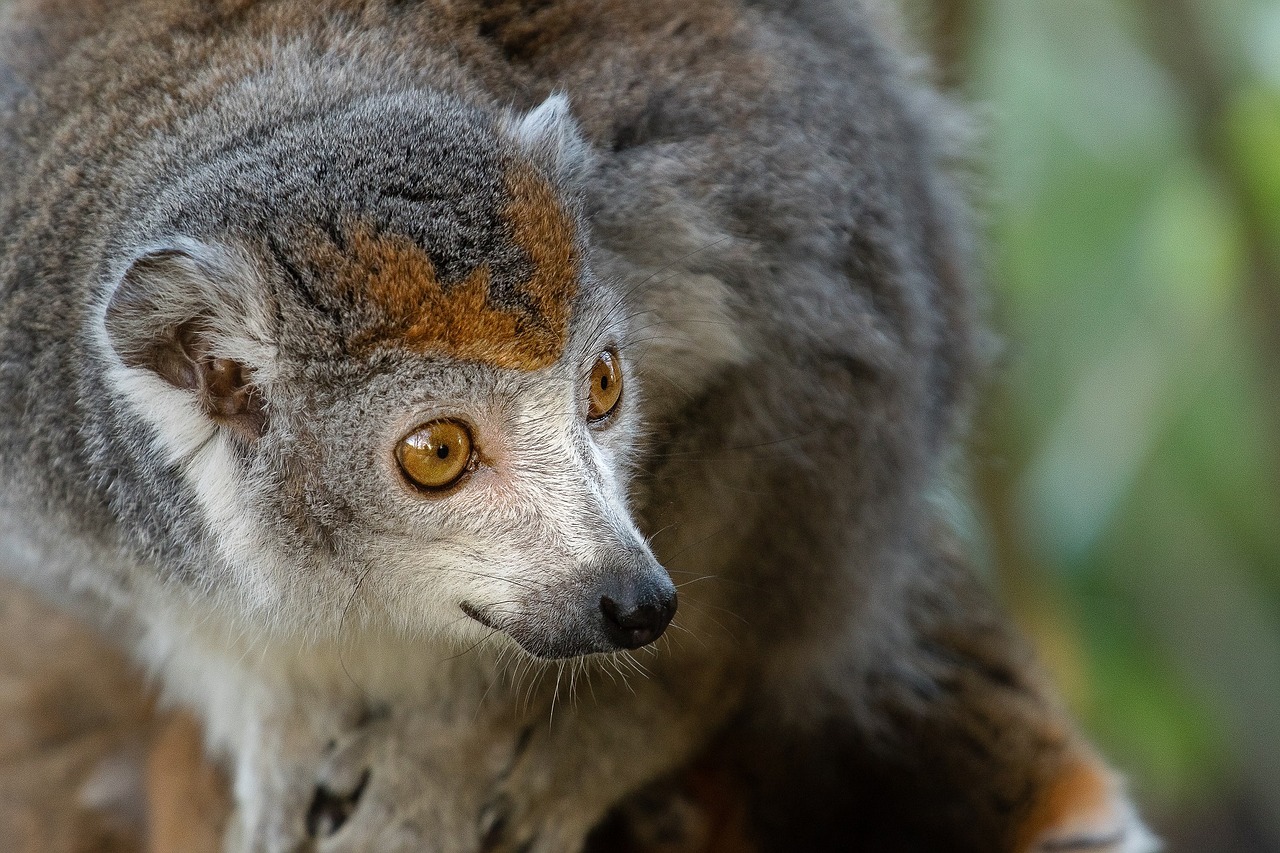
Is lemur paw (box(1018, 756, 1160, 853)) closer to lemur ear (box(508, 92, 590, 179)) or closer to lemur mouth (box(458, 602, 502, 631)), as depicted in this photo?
lemur mouth (box(458, 602, 502, 631))

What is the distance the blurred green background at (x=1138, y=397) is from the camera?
5.19 metres

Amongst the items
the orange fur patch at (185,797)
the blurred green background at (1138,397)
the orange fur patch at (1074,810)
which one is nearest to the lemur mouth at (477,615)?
the orange fur patch at (185,797)

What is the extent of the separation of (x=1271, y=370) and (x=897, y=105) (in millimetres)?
2270

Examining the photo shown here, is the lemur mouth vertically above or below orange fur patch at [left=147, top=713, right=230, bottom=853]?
above

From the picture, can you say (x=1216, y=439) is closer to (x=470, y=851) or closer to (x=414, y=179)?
(x=470, y=851)

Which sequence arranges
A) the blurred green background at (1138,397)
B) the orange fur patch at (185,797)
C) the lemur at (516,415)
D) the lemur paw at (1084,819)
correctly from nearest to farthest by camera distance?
1. the lemur at (516,415)
2. the lemur paw at (1084,819)
3. the orange fur patch at (185,797)
4. the blurred green background at (1138,397)

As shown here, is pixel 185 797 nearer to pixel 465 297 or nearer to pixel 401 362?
pixel 401 362

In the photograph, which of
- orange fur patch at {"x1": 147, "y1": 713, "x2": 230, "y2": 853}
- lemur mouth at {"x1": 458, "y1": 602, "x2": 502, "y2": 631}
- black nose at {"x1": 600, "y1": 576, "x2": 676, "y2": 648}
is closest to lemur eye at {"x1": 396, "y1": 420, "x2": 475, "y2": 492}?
lemur mouth at {"x1": 458, "y1": 602, "x2": 502, "y2": 631}

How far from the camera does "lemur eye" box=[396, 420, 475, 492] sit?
7.51ft

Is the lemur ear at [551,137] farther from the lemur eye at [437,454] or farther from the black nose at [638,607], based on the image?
the black nose at [638,607]

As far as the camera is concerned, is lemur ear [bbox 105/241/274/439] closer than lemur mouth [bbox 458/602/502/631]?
Yes

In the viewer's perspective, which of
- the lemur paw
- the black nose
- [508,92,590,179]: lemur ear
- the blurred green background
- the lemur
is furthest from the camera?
the blurred green background

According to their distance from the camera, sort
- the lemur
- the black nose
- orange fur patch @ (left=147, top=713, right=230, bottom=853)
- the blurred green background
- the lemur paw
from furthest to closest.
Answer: the blurred green background, orange fur patch @ (left=147, top=713, right=230, bottom=853), the lemur paw, the lemur, the black nose

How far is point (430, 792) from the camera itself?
309cm
